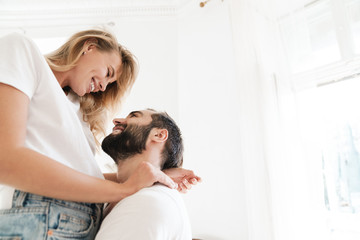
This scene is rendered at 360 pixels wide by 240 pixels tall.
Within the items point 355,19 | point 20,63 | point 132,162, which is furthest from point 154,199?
point 355,19

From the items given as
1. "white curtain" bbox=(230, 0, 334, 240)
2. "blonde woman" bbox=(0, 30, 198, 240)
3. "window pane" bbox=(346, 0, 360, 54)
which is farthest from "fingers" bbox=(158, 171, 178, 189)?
"window pane" bbox=(346, 0, 360, 54)

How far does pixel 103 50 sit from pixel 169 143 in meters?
0.50

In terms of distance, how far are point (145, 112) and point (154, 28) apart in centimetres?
190

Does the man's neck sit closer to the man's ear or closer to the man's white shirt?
the man's ear

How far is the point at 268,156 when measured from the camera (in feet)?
6.10

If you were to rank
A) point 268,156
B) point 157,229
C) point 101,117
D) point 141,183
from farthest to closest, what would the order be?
point 268,156 < point 101,117 < point 141,183 < point 157,229

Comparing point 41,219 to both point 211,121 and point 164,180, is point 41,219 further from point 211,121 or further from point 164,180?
point 211,121

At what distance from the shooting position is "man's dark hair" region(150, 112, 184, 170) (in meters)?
1.21

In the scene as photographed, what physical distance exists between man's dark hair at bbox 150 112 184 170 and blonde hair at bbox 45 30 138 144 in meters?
0.32

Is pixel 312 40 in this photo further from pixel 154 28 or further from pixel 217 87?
pixel 154 28

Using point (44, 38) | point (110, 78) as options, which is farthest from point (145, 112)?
point (44, 38)

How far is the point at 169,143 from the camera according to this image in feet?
4.01

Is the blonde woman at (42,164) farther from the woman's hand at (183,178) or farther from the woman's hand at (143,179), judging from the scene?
the woman's hand at (183,178)

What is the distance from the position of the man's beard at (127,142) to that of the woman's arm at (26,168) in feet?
1.24
